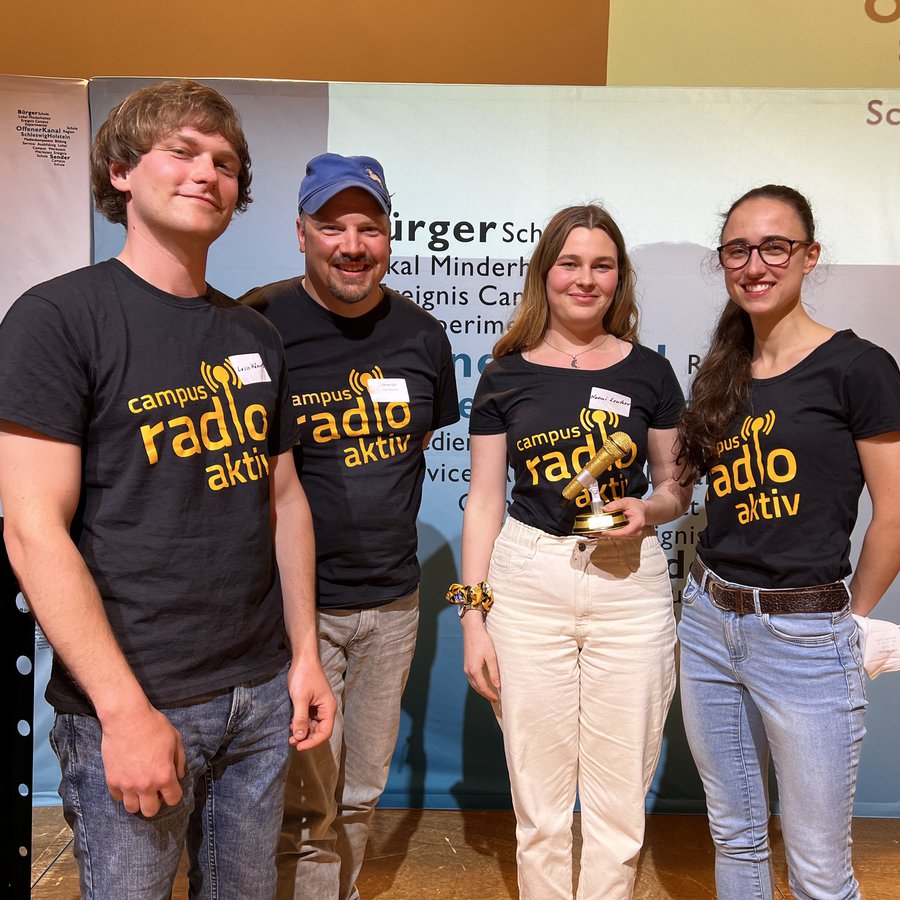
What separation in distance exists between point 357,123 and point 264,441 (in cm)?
192

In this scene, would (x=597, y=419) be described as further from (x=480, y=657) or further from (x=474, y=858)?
(x=474, y=858)

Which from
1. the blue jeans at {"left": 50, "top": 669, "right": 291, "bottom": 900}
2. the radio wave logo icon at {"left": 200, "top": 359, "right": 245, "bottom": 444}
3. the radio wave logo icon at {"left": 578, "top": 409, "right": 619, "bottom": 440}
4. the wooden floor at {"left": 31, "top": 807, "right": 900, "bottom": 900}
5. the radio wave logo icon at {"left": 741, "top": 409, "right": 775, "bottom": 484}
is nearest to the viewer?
the blue jeans at {"left": 50, "top": 669, "right": 291, "bottom": 900}

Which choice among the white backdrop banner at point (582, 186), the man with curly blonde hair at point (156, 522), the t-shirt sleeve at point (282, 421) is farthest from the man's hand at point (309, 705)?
the white backdrop banner at point (582, 186)

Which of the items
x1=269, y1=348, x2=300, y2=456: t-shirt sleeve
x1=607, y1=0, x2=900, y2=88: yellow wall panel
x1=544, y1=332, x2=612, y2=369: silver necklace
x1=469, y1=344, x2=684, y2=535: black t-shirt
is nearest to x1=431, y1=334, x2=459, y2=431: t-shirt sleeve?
x1=469, y1=344, x2=684, y2=535: black t-shirt

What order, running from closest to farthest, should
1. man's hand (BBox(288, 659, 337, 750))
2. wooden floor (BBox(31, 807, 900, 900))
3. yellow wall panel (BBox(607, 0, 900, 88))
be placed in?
man's hand (BBox(288, 659, 337, 750))
wooden floor (BBox(31, 807, 900, 900))
yellow wall panel (BBox(607, 0, 900, 88))

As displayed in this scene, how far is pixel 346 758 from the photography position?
7.75 feet

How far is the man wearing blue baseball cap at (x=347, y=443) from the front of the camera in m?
2.12

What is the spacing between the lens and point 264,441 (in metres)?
1.57

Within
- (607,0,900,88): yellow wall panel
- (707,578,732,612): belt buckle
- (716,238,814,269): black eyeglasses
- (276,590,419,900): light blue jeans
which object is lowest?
(276,590,419,900): light blue jeans

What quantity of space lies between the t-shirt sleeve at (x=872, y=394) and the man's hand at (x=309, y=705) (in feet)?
4.08

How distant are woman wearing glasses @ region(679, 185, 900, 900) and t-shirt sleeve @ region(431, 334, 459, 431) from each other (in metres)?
0.72

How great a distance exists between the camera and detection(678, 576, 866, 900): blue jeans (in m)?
1.78

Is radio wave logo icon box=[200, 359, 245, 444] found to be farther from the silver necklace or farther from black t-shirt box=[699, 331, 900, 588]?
black t-shirt box=[699, 331, 900, 588]

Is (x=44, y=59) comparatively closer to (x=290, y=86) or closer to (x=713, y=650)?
(x=290, y=86)
